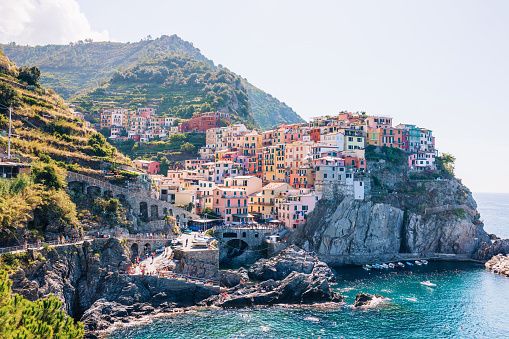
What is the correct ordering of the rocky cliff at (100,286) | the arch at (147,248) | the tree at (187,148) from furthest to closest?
1. the tree at (187,148)
2. the arch at (147,248)
3. the rocky cliff at (100,286)

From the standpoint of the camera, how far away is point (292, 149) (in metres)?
95.4

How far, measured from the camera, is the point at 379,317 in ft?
167

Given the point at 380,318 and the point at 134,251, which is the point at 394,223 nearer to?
the point at 380,318

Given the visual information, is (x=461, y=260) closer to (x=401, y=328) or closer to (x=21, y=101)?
(x=401, y=328)

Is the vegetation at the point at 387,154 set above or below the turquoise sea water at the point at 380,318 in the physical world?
above

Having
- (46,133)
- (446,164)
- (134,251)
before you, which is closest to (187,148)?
(46,133)

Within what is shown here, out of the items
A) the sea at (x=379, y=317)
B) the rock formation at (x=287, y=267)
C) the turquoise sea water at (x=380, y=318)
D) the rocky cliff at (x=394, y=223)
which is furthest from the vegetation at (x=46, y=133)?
the rocky cliff at (x=394, y=223)

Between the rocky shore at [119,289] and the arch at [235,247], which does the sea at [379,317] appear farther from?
the arch at [235,247]

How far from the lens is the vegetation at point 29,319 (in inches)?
936

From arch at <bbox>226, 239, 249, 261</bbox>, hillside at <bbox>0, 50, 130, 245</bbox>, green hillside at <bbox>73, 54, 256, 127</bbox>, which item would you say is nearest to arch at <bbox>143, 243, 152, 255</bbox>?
hillside at <bbox>0, 50, 130, 245</bbox>

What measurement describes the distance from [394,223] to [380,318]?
3545cm

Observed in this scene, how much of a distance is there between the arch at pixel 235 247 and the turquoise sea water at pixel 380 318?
1881 cm

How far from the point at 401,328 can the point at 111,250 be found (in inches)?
1404

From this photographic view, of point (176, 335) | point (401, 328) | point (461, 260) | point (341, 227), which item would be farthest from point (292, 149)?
point (176, 335)
